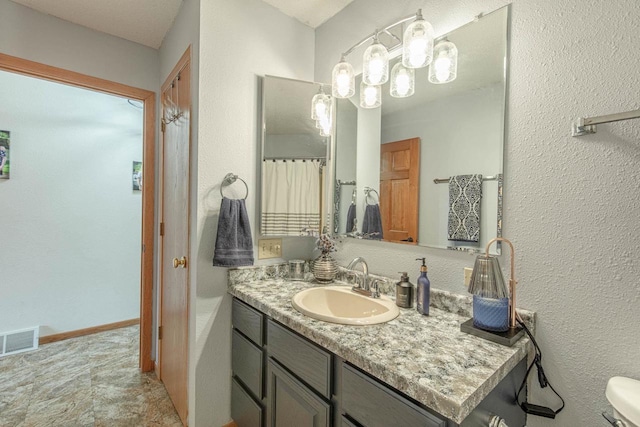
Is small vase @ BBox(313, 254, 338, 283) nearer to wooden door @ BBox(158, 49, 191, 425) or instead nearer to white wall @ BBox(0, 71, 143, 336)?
wooden door @ BBox(158, 49, 191, 425)

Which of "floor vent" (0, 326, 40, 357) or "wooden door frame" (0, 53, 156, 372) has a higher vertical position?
"wooden door frame" (0, 53, 156, 372)

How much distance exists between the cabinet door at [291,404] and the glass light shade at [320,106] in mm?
1322

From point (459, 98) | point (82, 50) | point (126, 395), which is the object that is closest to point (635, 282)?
point (459, 98)

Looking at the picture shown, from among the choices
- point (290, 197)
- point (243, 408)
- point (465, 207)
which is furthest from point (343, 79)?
point (243, 408)

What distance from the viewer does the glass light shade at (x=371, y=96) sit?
4.91 ft

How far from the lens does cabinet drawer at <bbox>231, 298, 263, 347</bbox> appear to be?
134 cm

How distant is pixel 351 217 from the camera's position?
5.52ft

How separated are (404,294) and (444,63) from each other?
0.97 meters

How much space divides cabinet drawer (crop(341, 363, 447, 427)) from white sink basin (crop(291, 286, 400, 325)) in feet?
0.95

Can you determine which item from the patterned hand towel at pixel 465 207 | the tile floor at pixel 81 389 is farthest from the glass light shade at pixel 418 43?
the tile floor at pixel 81 389

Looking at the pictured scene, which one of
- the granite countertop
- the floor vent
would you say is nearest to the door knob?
the granite countertop

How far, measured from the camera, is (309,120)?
178 cm

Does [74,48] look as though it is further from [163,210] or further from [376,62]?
[376,62]

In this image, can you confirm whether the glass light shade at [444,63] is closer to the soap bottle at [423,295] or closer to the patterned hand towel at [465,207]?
the patterned hand towel at [465,207]
